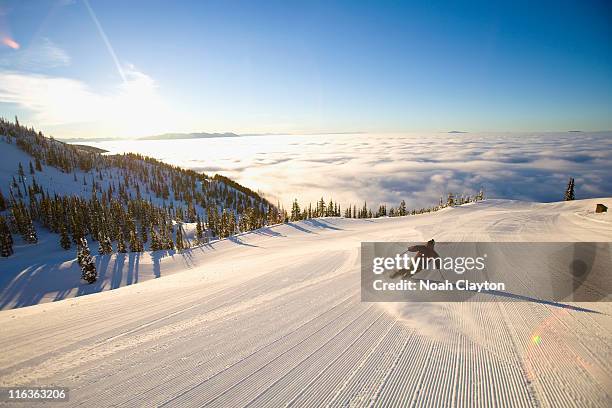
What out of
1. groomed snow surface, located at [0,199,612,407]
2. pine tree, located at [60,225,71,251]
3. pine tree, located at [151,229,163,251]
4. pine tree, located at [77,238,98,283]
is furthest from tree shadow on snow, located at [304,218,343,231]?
pine tree, located at [60,225,71,251]

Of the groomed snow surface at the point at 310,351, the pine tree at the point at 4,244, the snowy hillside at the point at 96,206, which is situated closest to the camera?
the groomed snow surface at the point at 310,351

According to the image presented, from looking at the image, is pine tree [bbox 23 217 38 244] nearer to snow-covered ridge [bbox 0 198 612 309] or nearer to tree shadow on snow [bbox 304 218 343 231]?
snow-covered ridge [bbox 0 198 612 309]

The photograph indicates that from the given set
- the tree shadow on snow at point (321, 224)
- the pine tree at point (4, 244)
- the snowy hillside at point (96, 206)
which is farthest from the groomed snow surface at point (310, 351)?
the pine tree at point (4, 244)

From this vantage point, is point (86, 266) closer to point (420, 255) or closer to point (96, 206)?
point (420, 255)

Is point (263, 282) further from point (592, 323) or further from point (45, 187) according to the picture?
point (45, 187)

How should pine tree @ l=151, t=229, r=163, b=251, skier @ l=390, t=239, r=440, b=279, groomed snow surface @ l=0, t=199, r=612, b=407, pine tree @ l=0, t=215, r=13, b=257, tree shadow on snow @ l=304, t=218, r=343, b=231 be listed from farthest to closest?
pine tree @ l=151, t=229, r=163, b=251, pine tree @ l=0, t=215, r=13, b=257, tree shadow on snow @ l=304, t=218, r=343, b=231, skier @ l=390, t=239, r=440, b=279, groomed snow surface @ l=0, t=199, r=612, b=407

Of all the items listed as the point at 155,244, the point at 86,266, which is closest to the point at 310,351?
the point at 86,266

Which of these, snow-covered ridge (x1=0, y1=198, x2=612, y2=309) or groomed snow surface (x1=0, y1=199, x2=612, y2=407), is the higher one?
groomed snow surface (x1=0, y1=199, x2=612, y2=407)

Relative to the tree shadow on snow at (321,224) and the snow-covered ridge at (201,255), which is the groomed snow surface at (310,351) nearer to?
the snow-covered ridge at (201,255)
